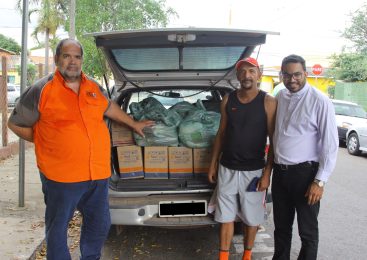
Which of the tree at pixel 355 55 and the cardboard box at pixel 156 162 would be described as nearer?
the cardboard box at pixel 156 162

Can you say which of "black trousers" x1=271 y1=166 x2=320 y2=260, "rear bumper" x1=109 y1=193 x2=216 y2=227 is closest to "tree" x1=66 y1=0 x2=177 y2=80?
"rear bumper" x1=109 y1=193 x2=216 y2=227

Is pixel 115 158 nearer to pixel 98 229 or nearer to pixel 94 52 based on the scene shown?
pixel 98 229

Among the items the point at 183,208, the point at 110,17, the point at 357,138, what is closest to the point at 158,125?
the point at 183,208

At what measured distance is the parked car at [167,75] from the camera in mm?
3451

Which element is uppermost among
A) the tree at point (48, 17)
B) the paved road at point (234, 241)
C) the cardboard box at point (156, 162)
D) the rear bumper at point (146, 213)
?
the tree at point (48, 17)

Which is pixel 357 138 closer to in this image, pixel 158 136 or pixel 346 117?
pixel 346 117

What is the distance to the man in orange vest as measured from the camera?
297cm

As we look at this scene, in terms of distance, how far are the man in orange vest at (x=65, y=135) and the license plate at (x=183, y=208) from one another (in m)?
0.61

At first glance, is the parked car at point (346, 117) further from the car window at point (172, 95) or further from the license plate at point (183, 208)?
the license plate at point (183, 208)

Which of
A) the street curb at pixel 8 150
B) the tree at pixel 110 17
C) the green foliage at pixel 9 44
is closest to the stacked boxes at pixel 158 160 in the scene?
the street curb at pixel 8 150

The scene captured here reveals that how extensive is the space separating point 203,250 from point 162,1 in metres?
11.2

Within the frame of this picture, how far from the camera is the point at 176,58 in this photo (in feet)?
13.4

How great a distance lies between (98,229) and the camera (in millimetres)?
3340

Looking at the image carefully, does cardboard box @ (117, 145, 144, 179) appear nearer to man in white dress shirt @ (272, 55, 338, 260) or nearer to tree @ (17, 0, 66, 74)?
man in white dress shirt @ (272, 55, 338, 260)
